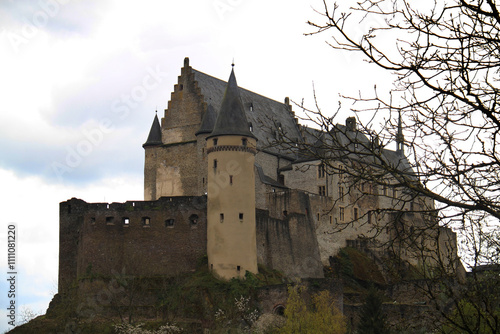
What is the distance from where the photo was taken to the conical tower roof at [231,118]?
45.6 meters

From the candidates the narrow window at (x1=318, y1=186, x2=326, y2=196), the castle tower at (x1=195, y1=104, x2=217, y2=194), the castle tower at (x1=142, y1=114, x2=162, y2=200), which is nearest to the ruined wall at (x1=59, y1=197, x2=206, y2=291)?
the castle tower at (x1=195, y1=104, x2=217, y2=194)

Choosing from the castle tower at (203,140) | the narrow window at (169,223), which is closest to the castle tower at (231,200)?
the narrow window at (169,223)

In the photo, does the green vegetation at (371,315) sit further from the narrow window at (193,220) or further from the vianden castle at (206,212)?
the narrow window at (193,220)

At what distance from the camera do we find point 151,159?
5375cm

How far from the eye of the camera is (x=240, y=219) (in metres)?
44.3

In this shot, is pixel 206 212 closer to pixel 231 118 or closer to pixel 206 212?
pixel 206 212

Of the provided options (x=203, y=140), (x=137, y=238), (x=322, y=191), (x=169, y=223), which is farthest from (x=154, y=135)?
(x=322, y=191)

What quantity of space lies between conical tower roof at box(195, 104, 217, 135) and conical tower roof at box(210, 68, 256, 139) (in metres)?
3.81

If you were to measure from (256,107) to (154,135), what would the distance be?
8979 millimetres

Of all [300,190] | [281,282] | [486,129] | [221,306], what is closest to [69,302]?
[221,306]

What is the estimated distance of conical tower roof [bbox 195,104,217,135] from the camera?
50.8 metres

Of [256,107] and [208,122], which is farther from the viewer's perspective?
[256,107]

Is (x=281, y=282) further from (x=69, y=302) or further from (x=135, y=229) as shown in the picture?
(x=69, y=302)

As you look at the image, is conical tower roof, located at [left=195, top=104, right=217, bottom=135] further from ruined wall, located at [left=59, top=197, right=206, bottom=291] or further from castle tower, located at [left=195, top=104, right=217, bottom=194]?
ruined wall, located at [left=59, top=197, right=206, bottom=291]
